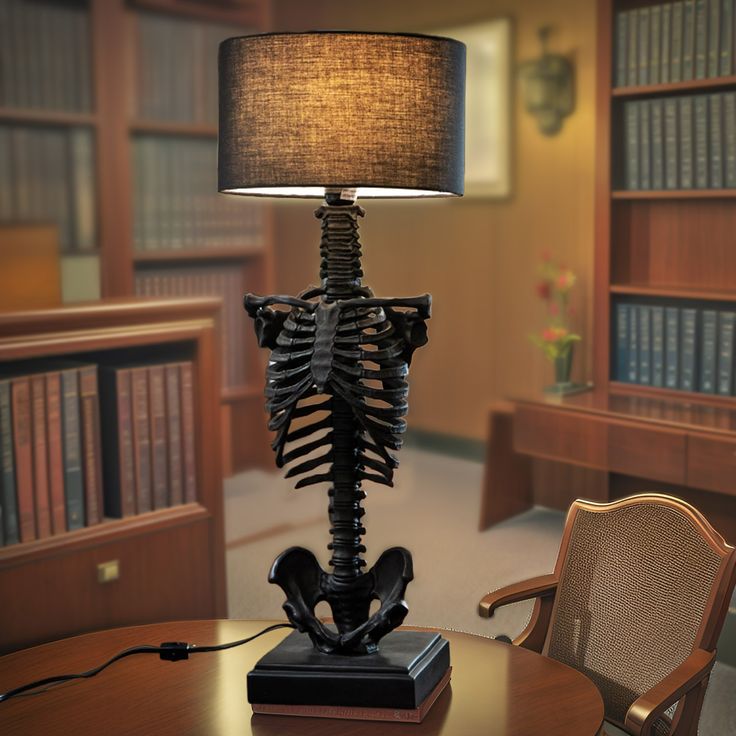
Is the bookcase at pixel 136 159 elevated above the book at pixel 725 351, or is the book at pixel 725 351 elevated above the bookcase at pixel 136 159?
the bookcase at pixel 136 159

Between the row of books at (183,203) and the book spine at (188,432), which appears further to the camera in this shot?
the row of books at (183,203)

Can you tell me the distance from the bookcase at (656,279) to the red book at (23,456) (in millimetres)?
2056

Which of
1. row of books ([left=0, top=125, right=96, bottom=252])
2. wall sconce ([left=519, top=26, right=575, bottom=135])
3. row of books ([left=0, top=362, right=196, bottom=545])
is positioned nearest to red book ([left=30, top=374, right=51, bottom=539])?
row of books ([left=0, top=362, right=196, bottom=545])

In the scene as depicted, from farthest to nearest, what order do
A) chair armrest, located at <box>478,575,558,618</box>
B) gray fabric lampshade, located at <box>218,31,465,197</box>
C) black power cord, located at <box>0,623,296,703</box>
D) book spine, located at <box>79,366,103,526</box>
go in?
book spine, located at <box>79,366,103,526</box>
chair armrest, located at <box>478,575,558,618</box>
black power cord, located at <box>0,623,296,703</box>
gray fabric lampshade, located at <box>218,31,465,197</box>

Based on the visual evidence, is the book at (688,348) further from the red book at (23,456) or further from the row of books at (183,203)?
the red book at (23,456)

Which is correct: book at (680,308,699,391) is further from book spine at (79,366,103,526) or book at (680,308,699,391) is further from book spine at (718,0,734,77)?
book spine at (79,366,103,526)

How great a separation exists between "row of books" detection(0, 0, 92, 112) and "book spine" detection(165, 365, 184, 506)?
71.2 inches

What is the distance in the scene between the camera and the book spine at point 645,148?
13.3 ft

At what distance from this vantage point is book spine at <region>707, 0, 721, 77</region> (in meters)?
3.77

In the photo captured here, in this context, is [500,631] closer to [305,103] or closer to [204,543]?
[204,543]

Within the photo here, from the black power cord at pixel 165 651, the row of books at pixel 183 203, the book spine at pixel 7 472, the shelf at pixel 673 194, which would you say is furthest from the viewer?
the row of books at pixel 183 203

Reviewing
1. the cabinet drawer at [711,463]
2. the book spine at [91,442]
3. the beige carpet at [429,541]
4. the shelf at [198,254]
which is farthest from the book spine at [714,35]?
the book spine at [91,442]

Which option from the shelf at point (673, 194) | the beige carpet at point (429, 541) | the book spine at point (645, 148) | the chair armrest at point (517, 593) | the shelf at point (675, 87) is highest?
the shelf at point (675, 87)

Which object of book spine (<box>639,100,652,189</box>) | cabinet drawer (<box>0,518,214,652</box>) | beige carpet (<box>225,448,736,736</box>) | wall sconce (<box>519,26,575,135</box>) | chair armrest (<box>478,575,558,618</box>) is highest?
wall sconce (<box>519,26,575,135</box>)
